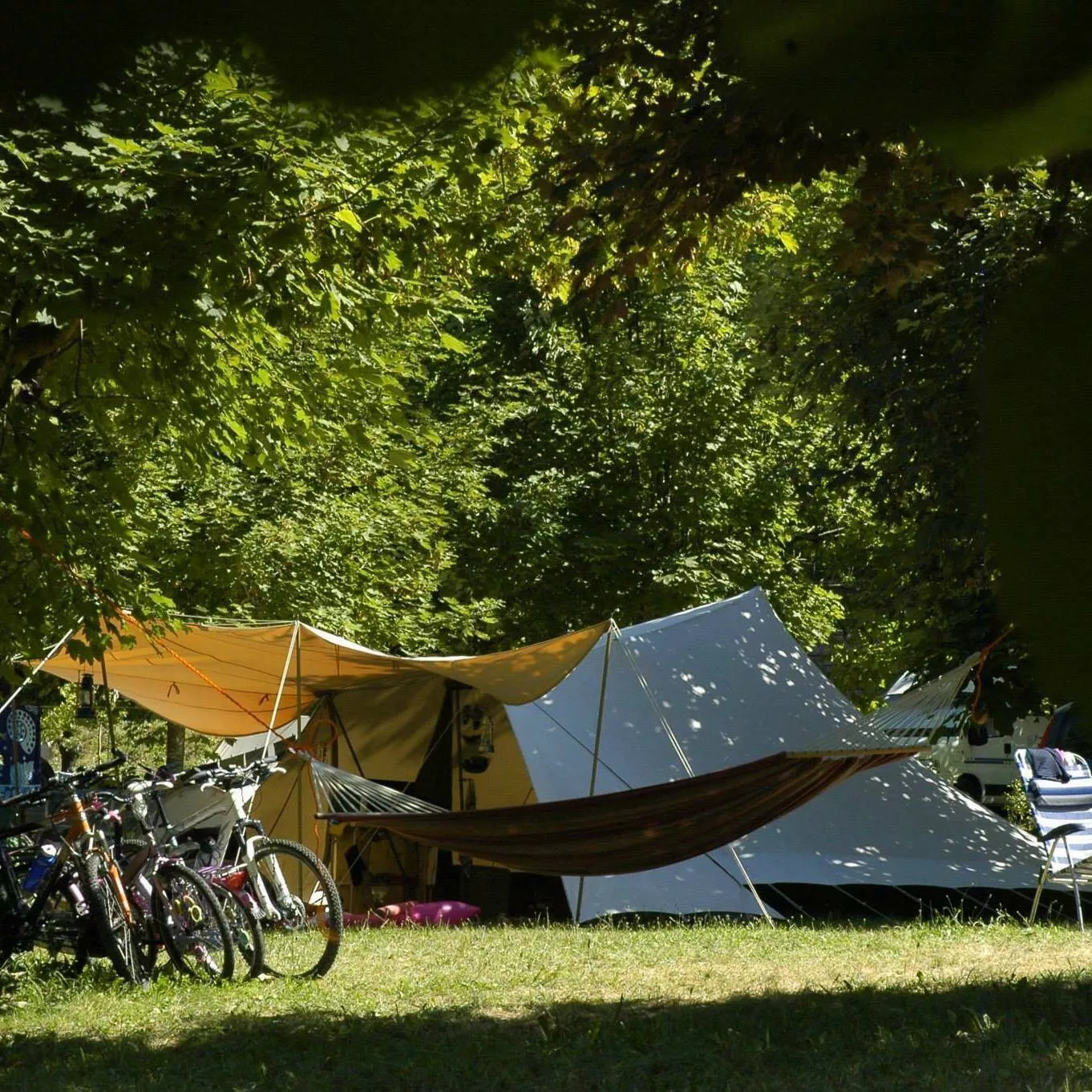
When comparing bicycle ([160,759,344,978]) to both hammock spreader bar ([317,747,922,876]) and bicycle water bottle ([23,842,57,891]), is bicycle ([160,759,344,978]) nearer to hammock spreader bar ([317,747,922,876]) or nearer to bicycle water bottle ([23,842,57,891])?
hammock spreader bar ([317,747,922,876])

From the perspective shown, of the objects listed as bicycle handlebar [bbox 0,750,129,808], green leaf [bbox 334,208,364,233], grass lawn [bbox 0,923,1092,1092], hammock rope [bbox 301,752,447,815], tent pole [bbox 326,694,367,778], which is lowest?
grass lawn [bbox 0,923,1092,1092]

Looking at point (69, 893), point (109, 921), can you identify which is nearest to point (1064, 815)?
point (109, 921)

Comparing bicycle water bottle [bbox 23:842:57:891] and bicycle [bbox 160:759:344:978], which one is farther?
bicycle [bbox 160:759:344:978]

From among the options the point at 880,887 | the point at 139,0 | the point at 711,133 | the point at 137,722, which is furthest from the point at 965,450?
the point at 137,722

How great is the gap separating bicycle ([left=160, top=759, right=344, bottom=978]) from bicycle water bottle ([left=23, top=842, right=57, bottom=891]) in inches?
16.7

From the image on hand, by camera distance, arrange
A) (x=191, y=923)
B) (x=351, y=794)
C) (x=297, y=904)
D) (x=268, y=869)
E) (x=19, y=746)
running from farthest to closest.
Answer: (x=19, y=746) < (x=351, y=794) < (x=268, y=869) < (x=297, y=904) < (x=191, y=923)

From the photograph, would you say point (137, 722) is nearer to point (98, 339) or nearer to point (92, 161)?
point (98, 339)

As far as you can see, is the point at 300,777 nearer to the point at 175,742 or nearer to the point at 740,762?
the point at 740,762

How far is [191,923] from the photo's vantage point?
5.30 metres

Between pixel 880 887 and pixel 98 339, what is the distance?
5361 mm

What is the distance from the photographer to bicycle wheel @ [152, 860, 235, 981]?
519cm

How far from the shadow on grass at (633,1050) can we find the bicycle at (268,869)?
68 cm

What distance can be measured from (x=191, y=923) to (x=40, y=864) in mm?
650

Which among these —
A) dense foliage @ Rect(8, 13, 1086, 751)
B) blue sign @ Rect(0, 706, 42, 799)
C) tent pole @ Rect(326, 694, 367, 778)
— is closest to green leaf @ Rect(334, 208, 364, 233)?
dense foliage @ Rect(8, 13, 1086, 751)
